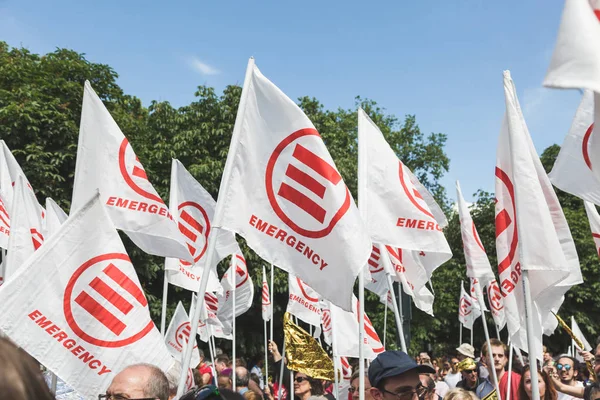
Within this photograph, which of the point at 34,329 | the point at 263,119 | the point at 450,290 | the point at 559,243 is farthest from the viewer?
the point at 450,290

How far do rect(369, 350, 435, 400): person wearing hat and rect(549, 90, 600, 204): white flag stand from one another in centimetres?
275

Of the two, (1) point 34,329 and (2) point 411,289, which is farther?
(2) point 411,289

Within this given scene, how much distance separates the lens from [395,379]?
4.09 meters

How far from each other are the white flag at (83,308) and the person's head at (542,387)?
343cm

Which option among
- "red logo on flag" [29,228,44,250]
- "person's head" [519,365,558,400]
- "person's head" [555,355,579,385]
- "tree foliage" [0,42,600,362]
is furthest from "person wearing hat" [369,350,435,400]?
"tree foliage" [0,42,600,362]

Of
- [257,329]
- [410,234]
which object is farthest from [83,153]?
[257,329]

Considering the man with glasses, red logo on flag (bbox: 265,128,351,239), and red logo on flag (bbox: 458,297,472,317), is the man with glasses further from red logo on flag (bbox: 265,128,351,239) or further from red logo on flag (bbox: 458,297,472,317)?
red logo on flag (bbox: 458,297,472,317)

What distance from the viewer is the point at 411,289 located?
8359 millimetres

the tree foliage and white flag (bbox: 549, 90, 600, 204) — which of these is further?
the tree foliage

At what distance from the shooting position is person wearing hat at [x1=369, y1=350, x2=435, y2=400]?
4062mm

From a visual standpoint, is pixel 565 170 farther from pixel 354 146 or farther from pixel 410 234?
pixel 354 146

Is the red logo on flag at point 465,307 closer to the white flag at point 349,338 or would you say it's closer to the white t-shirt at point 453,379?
the white t-shirt at point 453,379

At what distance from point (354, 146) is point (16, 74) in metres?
13.5

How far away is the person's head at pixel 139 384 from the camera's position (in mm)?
3582
